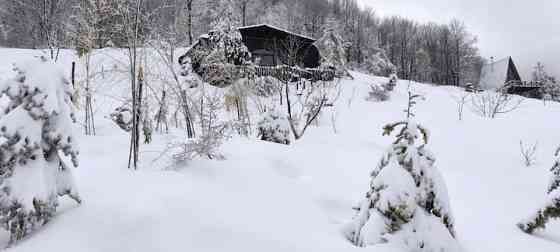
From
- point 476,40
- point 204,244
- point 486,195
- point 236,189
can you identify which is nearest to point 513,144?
point 486,195

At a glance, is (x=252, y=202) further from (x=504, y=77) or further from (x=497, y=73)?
(x=497, y=73)

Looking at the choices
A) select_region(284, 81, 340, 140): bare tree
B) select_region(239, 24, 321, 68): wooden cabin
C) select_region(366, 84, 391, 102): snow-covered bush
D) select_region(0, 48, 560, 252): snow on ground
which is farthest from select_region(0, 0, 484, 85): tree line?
select_region(0, 48, 560, 252): snow on ground

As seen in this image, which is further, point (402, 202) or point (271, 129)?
point (271, 129)

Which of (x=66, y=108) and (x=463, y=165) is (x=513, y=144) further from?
(x=66, y=108)

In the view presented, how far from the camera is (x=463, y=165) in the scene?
6324 millimetres

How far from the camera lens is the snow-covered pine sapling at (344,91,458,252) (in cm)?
208

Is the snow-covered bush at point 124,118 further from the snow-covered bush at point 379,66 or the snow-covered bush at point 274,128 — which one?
the snow-covered bush at point 379,66

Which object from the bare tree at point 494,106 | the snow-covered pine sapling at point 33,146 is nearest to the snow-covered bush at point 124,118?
the snow-covered pine sapling at point 33,146

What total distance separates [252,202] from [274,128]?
3880 mm

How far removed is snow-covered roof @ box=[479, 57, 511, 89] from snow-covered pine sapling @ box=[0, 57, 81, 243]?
37.0 m

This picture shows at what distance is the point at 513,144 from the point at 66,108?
27.5 feet

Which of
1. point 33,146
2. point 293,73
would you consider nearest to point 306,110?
point 293,73

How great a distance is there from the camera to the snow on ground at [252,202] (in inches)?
70.7

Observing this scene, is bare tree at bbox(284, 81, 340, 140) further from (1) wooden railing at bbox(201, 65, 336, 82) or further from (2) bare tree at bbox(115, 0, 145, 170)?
(2) bare tree at bbox(115, 0, 145, 170)
